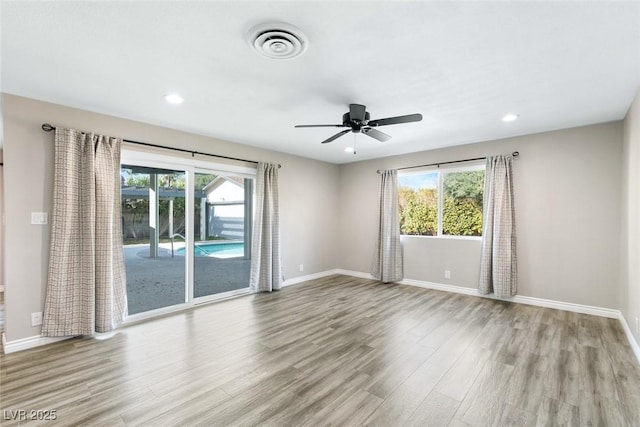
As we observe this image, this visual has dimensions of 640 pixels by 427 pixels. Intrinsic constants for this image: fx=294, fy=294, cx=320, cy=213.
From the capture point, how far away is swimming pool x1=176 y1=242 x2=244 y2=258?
441cm

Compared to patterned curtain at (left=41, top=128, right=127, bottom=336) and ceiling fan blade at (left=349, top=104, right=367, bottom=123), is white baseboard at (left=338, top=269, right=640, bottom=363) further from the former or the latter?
patterned curtain at (left=41, top=128, right=127, bottom=336)

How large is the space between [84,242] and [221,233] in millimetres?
1885

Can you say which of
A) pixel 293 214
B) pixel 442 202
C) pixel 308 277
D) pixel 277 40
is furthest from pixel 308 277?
pixel 277 40

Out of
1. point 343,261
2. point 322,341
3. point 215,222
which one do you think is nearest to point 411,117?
point 322,341

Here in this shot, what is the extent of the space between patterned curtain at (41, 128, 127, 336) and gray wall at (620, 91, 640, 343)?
5.31 m

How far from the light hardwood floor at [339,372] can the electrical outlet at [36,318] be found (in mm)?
257

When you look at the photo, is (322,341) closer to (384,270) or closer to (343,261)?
(384,270)

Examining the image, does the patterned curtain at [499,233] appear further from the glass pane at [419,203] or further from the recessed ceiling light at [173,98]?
the recessed ceiling light at [173,98]

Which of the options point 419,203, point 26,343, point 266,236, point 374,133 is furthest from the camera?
point 419,203

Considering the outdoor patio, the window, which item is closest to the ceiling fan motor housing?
the window

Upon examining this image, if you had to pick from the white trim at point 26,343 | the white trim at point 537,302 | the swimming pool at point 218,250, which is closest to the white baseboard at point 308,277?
the swimming pool at point 218,250

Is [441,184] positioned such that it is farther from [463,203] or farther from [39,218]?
[39,218]

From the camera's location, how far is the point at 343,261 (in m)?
6.61

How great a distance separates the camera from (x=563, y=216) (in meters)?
4.09
